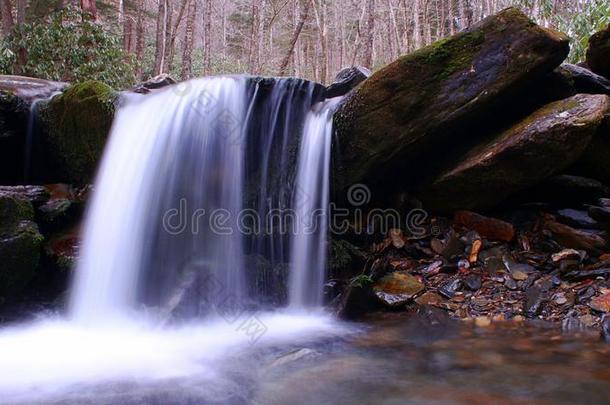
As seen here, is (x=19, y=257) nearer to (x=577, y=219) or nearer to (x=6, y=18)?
(x=577, y=219)

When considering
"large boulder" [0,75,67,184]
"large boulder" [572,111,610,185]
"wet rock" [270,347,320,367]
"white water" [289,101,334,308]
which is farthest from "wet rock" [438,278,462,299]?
"large boulder" [0,75,67,184]

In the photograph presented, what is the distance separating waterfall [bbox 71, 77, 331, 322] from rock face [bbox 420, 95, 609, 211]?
1641mm

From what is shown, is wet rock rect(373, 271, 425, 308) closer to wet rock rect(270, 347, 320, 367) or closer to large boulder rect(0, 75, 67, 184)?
wet rock rect(270, 347, 320, 367)

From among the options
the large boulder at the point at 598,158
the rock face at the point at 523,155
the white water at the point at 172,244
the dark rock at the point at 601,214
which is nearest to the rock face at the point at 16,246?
the white water at the point at 172,244

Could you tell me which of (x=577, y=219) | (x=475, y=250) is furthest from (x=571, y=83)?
(x=475, y=250)

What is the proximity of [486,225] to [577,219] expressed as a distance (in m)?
0.97

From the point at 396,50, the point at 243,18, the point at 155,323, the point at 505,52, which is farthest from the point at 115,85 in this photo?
the point at 243,18

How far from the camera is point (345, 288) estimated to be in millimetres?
5582

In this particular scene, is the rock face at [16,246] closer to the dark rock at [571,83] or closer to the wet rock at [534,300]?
the wet rock at [534,300]

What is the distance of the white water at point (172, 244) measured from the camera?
14.8ft

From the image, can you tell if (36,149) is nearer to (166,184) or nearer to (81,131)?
(81,131)

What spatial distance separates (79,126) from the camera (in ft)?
21.6

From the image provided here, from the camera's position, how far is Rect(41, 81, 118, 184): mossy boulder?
21.1ft

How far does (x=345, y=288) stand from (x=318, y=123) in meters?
2.08
